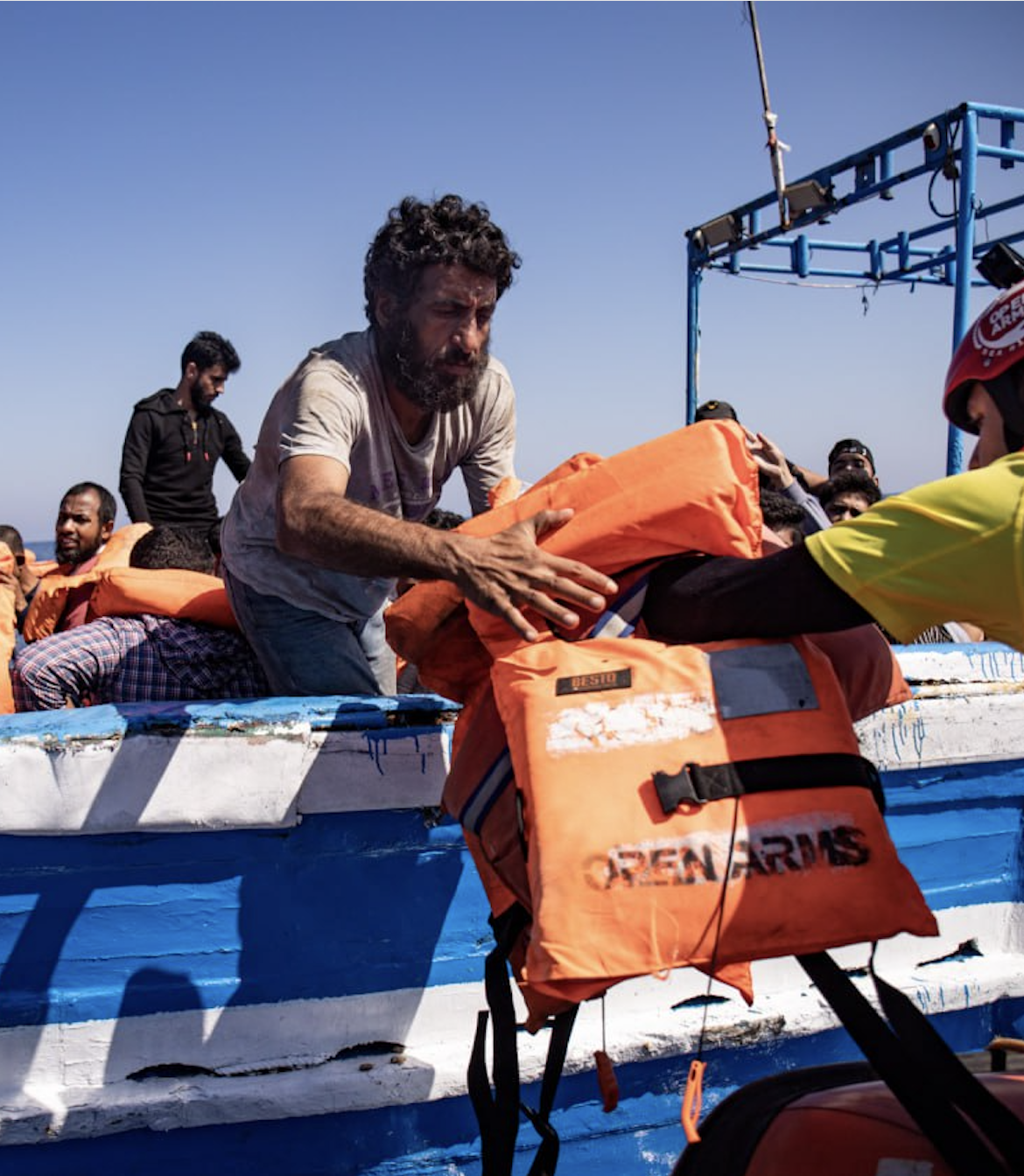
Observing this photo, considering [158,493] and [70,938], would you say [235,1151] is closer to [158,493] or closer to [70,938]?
[70,938]

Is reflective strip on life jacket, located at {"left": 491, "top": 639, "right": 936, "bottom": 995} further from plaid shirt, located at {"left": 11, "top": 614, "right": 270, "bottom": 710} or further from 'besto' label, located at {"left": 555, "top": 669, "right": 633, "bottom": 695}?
plaid shirt, located at {"left": 11, "top": 614, "right": 270, "bottom": 710}

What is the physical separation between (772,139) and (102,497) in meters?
5.08

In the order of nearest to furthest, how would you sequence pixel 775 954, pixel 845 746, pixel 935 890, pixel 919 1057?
pixel 919 1057, pixel 775 954, pixel 845 746, pixel 935 890

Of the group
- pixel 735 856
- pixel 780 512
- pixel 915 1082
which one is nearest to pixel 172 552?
pixel 780 512

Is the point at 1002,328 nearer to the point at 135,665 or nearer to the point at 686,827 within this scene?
the point at 686,827

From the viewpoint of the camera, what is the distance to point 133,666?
312 centimetres

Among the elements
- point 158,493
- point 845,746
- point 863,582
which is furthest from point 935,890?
point 158,493

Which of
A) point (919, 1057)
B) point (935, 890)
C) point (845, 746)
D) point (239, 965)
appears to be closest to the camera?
point (919, 1057)

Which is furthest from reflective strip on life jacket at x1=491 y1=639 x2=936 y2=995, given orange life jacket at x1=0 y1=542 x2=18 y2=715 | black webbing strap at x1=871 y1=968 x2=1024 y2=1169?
orange life jacket at x1=0 y1=542 x2=18 y2=715

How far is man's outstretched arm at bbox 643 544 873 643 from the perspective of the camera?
1.45m

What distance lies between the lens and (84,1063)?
228 centimetres

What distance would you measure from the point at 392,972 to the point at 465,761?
2.78 feet

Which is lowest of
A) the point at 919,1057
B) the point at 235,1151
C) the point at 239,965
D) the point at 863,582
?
the point at 235,1151

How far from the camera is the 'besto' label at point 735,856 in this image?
141cm
